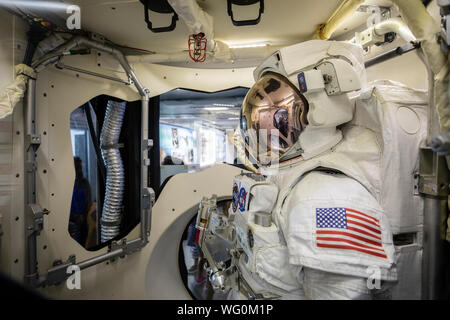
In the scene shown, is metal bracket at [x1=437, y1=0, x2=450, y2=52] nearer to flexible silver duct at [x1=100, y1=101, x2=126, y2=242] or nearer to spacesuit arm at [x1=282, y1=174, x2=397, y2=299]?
spacesuit arm at [x1=282, y1=174, x2=397, y2=299]

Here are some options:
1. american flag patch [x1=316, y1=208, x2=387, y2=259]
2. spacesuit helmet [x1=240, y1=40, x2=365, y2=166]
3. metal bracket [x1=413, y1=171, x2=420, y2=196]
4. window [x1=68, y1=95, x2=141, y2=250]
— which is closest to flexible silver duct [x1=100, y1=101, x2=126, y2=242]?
window [x1=68, y1=95, x2=141, y2=250]

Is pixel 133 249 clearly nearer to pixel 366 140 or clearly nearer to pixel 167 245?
pixel 167 245

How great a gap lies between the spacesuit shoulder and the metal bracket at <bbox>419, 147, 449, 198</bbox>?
0.23 metres

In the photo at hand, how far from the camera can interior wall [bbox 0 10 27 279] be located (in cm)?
128

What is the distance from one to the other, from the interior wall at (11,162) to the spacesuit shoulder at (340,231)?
63.9 inches

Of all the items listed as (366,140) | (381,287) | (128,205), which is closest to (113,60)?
(128,205)

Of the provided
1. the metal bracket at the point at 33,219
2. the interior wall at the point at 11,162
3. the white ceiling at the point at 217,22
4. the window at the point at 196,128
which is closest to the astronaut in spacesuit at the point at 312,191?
the white ceiling at the point at 217,22

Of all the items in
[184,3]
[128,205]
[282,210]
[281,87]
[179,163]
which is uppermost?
[184,3]

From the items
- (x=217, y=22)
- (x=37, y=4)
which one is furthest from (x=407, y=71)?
(x=37, y=4)

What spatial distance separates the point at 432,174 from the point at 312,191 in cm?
50

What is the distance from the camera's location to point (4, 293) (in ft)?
0.94

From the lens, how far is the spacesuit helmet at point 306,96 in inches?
41.4

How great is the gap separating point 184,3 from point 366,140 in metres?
1.15

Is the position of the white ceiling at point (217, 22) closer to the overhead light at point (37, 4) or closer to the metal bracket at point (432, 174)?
the overhead light at point (37, 4)
